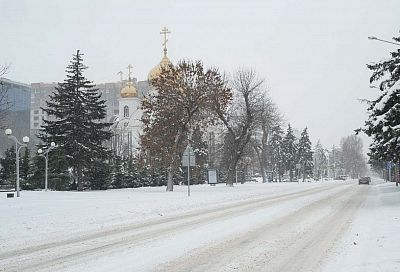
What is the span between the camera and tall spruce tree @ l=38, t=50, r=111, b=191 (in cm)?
5153

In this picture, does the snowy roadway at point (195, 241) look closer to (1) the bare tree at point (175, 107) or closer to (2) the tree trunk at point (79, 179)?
(1) the bare tree at point (175, 107)

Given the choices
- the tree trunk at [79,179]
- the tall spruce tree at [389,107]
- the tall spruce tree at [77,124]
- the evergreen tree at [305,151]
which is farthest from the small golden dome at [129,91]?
the tall spruce tree at [389,107]

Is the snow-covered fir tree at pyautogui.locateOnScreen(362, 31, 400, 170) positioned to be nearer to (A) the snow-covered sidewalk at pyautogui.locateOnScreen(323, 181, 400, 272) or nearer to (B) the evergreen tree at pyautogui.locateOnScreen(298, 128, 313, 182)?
(A) the snow-covered sidewalk at pyautogui.locateOnScreen(323, 181, 400, 272)

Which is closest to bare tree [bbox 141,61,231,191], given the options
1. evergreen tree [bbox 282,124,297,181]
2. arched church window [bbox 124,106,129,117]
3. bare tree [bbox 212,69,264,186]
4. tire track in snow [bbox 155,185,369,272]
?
bare tree [bbox 212,69,264,186]

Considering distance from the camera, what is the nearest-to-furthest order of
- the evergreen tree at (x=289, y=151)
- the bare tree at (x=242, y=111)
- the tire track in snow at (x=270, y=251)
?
1. the tire track in snow at (x=270, y=251)
2. the bare tree at (x=242, y=111)
3. the evergreen tree at (x=289, y=151)

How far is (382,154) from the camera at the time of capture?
3450cm

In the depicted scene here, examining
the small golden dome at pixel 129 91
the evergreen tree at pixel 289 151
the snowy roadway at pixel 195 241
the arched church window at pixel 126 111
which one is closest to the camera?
the snowy roadway at pixel 195 241

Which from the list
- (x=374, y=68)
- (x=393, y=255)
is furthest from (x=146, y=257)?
(x=374, y=68)

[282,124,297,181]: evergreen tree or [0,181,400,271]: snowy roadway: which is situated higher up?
[282,124,297,181]: evergreen tree

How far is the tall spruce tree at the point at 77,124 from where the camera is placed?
169 ft

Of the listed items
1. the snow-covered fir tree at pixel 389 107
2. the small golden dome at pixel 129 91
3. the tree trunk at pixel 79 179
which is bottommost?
the tree trunk at pixel 79 179

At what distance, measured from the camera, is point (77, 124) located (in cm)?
5234

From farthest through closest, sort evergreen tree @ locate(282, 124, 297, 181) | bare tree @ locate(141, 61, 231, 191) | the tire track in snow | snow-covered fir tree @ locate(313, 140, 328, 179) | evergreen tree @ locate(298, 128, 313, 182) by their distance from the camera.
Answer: snow-covered fir tree @ locate(313, 140, 328, 179)
evergreen tree @ locate(298, 128, 313, 182)
evergreen tree @ locate(282, 124, 297, 181)
bare tree @ locate(141, 61, 231, 191)
the tire track in snow

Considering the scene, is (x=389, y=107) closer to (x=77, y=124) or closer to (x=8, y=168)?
(x=77, y=124)
